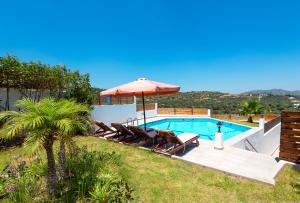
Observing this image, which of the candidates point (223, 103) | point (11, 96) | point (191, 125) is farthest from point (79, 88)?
point (223, 103)

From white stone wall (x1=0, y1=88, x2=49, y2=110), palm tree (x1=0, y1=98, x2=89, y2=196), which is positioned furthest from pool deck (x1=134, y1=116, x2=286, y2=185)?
white stone wall (x1=0, y1=88, x2=49, y2=110)

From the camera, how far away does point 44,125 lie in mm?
3664

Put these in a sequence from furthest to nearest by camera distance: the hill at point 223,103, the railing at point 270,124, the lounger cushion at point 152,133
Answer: the hill at point 223,103
the railing at point 270,124
the lounger cushion at point 152,133

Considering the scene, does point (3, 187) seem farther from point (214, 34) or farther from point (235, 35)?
point (235, 35)

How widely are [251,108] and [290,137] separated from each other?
41.7 ft

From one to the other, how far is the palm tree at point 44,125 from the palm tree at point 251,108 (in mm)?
18309

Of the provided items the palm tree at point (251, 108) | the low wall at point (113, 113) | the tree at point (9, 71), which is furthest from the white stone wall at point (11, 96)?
the palm tree at point (251, 108)

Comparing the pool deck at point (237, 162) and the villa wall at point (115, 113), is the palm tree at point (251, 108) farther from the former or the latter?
the pool deck at point (237, 162)

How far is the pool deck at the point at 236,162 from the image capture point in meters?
5.65

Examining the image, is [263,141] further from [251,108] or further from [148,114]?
[148,114]

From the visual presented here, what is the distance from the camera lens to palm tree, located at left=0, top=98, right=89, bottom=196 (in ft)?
11.6

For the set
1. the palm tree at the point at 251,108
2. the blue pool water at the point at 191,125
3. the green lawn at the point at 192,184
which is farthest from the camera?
the palm tree at the point at 251,108

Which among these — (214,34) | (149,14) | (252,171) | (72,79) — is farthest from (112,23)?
(252,171)

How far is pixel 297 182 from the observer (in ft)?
17.1
